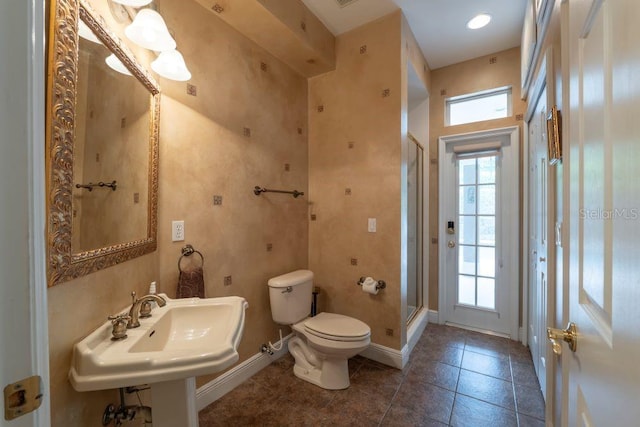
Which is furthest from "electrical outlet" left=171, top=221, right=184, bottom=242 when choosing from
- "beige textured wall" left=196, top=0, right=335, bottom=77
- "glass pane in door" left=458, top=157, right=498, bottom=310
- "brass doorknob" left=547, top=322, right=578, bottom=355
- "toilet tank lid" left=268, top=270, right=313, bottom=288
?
"glass pane in door" left=458, top=157, right=498, bottom=310

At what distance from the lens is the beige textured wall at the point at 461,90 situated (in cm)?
252

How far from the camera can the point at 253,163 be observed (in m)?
2.02

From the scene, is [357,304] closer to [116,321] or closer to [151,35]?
[116,321]

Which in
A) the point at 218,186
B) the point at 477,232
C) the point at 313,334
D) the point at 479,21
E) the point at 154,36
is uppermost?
the point at 479,21

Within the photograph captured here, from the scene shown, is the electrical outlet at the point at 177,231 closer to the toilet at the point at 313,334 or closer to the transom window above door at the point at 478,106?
the toilet at the point at 313,334

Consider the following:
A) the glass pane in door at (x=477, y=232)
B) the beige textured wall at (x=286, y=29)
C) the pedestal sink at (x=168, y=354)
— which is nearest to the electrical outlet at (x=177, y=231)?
the pedestal sink at (x=168, y=354)

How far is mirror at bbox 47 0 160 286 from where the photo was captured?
790mm

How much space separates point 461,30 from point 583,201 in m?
2.40

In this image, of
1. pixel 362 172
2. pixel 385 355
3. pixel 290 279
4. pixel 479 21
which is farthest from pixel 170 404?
pixel 479 21

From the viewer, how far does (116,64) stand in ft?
3.67

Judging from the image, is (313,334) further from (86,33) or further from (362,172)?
(86,33)

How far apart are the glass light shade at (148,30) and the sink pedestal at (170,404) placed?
1.44m

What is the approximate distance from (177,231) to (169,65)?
0.88m

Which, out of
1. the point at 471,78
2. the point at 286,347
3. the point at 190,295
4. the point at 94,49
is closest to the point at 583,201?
the point at 94,49
